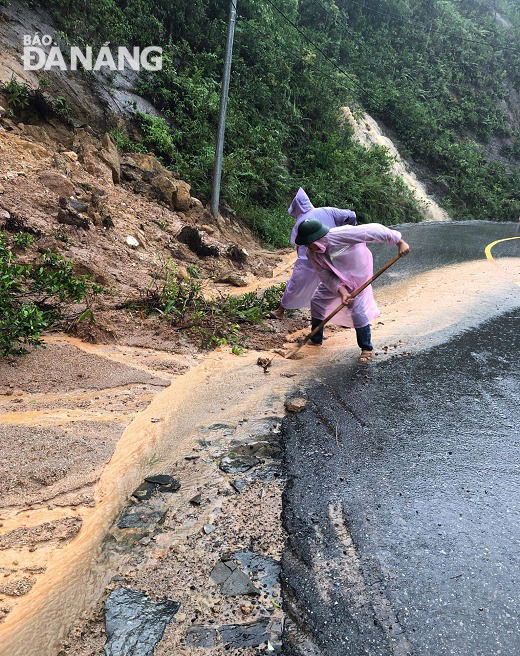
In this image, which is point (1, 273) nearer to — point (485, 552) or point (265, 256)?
point (485, 552)

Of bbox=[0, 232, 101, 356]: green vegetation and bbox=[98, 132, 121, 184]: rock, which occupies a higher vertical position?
bbox=[98, 132, 121, 184]: rock

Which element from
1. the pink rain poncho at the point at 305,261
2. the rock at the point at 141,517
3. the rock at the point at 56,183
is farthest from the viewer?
the rock at the point at 56,183

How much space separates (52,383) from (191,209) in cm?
697

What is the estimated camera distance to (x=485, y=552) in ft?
8.01

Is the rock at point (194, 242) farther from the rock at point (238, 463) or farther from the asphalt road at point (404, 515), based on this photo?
the rock at point (238, 463)

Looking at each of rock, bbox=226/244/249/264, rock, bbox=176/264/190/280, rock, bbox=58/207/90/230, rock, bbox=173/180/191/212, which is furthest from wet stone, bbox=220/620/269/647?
rock, bbox=173/180/191/212

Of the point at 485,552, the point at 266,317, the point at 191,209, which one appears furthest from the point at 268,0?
the point at 485,552

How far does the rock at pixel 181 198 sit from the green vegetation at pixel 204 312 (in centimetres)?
404

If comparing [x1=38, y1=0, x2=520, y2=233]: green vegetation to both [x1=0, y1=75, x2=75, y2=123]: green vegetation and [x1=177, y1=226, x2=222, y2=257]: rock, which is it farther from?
[x1=177, y1=226, x2=222, y2=257]: rock

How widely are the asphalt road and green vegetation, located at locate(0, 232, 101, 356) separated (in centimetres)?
245

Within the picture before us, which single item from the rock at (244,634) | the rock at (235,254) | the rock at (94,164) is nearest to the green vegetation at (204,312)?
the rock at (235,254)

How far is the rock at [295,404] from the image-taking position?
3.86 meters

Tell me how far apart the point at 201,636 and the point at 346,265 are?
145 inches

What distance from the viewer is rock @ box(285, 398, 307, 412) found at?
3.86 m
